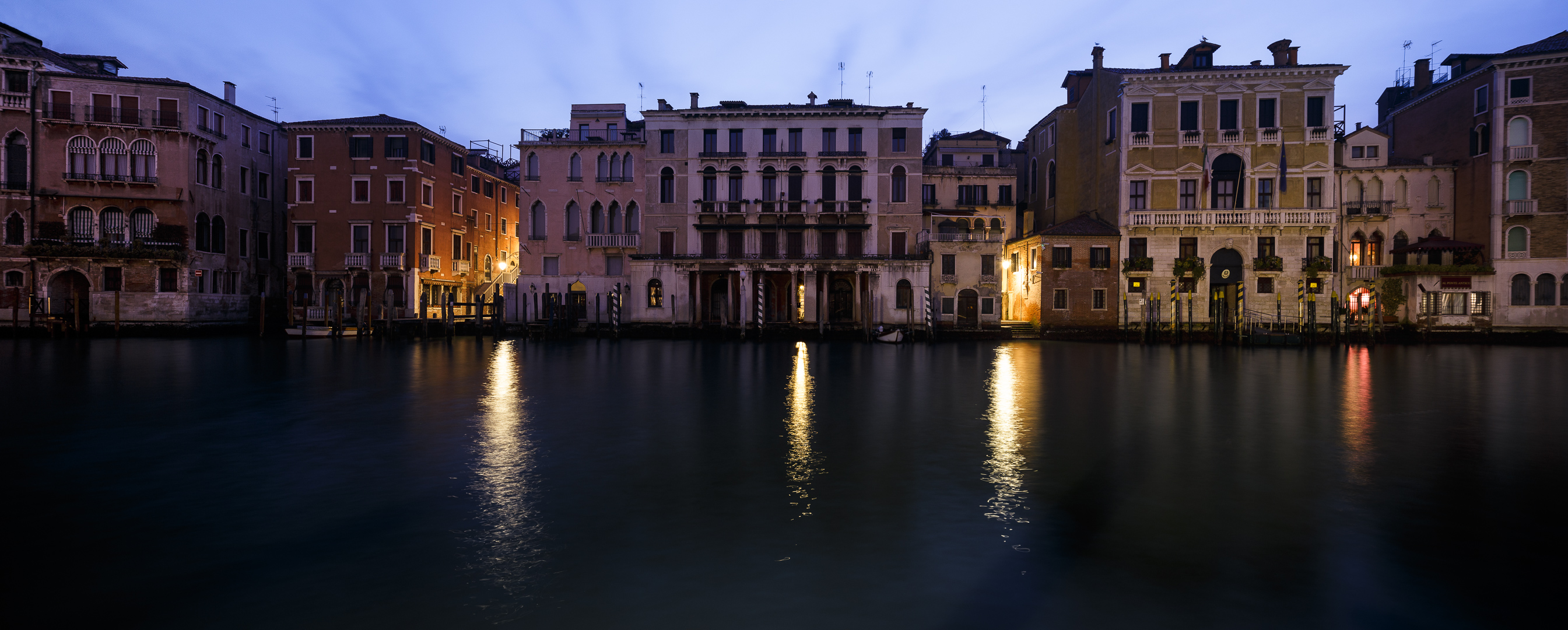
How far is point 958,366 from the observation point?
2308 cm

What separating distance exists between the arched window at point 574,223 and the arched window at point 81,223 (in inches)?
848

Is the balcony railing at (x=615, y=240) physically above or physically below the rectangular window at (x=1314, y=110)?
below

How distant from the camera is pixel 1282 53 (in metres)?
37.2

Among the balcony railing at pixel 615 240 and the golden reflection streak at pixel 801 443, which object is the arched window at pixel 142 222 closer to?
the balcony railing at pixel 615 240

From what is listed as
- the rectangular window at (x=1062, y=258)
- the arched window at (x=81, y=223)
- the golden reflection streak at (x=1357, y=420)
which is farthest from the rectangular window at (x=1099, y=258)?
the arched window at (x=81, y=223)

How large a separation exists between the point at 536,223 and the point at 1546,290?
5013 cm

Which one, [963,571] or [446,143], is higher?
[446,143]

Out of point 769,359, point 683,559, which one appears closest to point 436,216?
point 769,359

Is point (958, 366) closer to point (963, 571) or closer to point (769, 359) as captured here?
point (769, 359)

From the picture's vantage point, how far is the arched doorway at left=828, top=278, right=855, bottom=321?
41.3 m

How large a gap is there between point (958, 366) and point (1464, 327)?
99.1 feet

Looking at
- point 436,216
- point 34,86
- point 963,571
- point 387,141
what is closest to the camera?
point 963,571

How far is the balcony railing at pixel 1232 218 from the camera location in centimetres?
3597

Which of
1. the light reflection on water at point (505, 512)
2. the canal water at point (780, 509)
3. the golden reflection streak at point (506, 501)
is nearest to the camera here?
the canal water at point (780, 509)
